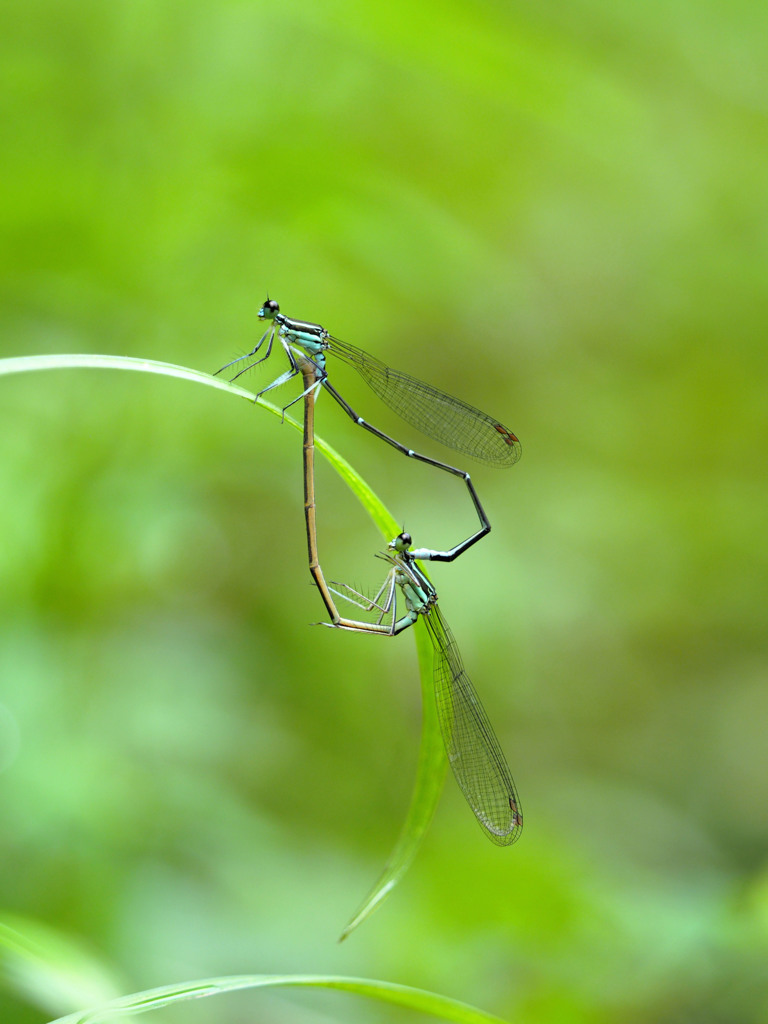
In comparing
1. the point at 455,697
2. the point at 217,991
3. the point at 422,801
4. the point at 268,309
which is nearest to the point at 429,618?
the point at 455,697

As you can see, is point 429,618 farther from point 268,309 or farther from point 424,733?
point 268,309

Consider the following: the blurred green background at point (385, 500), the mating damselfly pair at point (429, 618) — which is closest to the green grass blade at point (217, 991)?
the blurred green background at point (385, 500)

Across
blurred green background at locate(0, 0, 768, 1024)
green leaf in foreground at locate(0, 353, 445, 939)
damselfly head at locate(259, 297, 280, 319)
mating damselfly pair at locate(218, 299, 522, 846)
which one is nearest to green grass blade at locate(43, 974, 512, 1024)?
green leaf in foreground at locate(0, 353, 445, 939)

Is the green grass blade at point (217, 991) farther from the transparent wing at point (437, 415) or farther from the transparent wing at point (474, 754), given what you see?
the transparent wing at point (437, 415)

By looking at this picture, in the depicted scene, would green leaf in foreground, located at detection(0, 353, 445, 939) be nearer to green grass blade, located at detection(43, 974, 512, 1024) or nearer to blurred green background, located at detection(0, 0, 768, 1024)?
green grass blade, located at detection(43, 974, 512, 1024)

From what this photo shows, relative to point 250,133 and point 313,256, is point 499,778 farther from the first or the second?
point 250,133

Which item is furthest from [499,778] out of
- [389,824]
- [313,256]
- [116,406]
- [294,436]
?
[313,256]
